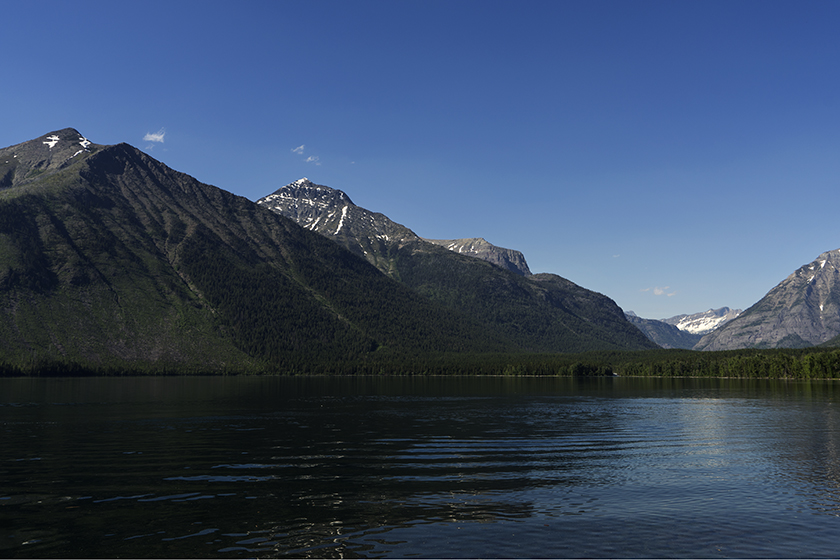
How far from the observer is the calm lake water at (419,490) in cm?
3105

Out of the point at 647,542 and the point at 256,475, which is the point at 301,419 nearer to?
the point at 256,475

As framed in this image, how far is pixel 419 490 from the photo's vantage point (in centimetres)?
4378

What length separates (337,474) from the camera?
166ft

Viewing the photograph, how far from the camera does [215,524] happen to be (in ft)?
112

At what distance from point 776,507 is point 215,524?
37010mm

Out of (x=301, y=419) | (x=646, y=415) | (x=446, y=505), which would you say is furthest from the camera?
(x=646, y=415)

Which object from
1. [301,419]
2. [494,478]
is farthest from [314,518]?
[301,419]

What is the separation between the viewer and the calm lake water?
102 feet

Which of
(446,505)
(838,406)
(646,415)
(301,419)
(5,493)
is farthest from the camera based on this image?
(838,406)

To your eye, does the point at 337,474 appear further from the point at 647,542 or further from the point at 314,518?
the point at 647,542

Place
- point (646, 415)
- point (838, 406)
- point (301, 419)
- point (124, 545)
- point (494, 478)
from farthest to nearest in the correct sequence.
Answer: point (838, 406), point (646, 415), point (301, 419), point (494, 478), point (124, 545)

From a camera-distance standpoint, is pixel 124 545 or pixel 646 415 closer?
pixel 124 545

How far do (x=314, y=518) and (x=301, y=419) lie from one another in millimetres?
66655

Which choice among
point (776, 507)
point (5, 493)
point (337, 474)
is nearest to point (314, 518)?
point (337, 474)
